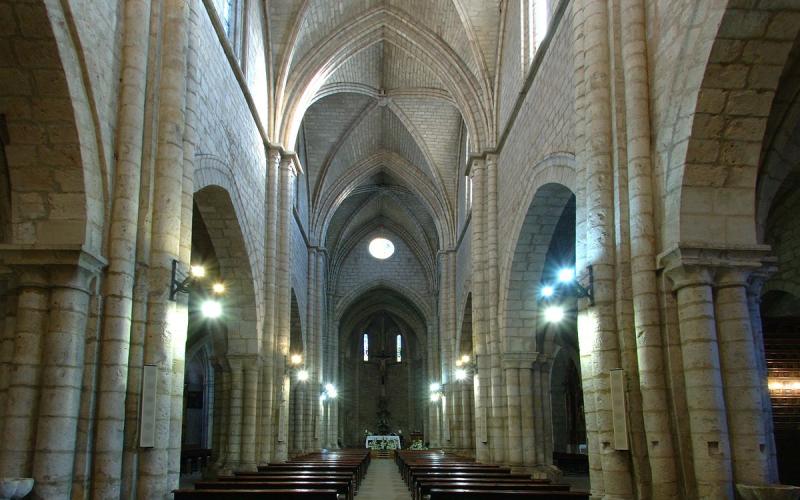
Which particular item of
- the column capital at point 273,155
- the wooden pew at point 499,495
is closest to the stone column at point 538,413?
the column capital at point 273,155

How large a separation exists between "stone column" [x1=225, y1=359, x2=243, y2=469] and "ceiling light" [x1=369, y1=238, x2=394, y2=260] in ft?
82.2

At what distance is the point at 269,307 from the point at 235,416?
2.91 meters

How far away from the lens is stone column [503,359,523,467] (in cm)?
1880

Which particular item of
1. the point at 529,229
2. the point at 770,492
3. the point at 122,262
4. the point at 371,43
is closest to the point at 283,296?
the point at 529,229

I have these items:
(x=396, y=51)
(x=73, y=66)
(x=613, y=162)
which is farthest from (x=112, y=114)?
(x=396, y=51)

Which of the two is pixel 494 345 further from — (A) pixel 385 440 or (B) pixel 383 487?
(A) pixel 385 440

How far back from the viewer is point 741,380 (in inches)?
342

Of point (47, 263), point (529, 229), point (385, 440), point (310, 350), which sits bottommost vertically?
point (385, 440)

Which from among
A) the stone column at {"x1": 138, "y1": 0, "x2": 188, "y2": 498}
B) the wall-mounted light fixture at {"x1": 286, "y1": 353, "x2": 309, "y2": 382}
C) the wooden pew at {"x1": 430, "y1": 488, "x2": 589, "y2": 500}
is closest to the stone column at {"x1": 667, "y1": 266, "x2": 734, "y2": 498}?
the wooden pew at {"x1": 430, "y1": 488, "x2": 589, "y2": 500}

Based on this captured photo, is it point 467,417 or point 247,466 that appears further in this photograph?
point 467,417

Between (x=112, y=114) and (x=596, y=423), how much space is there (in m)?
7.60

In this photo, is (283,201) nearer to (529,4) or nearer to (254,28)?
(254,28)

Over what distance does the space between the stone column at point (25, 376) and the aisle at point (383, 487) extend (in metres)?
9.52

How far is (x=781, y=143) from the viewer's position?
396 inches
